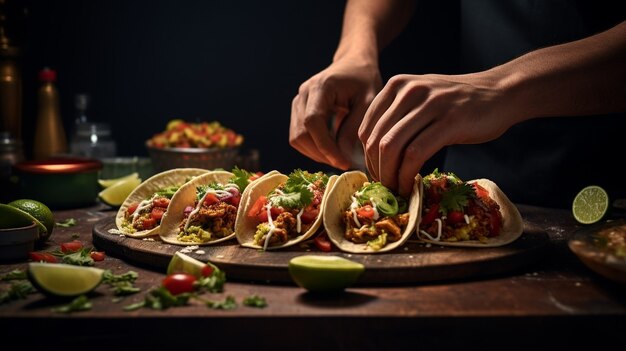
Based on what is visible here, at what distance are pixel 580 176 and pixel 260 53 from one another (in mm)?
4164

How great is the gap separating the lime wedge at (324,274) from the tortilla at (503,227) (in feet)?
2.28

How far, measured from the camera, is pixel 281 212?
10.3ft

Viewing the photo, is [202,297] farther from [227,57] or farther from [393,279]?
[227,57]

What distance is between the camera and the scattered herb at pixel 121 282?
2.44 metres

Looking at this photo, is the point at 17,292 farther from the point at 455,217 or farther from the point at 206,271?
the point at 455,217

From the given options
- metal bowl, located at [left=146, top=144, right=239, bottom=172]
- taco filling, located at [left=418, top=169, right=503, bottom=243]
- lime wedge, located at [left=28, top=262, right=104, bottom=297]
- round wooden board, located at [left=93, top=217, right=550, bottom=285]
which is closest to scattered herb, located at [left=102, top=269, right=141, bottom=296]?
lime wedge, located at [left=28, top=262, right=104, bottom=297]

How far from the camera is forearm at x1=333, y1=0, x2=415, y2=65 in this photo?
14.5ft

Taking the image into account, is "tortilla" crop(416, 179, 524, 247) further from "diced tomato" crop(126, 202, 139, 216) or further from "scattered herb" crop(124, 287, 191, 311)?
"diced tomato" crop(126, 202, 139, 216)

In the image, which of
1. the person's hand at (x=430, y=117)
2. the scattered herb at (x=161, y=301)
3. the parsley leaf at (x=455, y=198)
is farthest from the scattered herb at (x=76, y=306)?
the parsley leaf at (x=455, y=198)

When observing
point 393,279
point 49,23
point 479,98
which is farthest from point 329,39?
point 393,279

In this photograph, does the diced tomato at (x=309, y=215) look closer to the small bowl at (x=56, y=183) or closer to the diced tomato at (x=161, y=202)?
the diced tomato at (x=161, y=202)

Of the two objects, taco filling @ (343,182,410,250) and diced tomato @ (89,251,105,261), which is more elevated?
taco filling @ (343,182,410,250)

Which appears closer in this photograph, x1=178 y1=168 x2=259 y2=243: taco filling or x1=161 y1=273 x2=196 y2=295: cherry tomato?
x1=161 y1=273 x2=196 y2=295: cherry tomato

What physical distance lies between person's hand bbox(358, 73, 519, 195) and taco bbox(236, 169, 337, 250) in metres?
0.40
